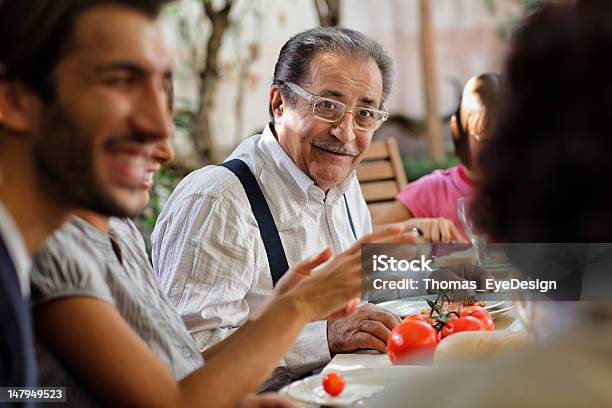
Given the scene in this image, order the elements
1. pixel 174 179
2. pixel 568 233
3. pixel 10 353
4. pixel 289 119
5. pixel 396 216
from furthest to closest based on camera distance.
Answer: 1. pixel 174 179
2. pixel 396 216
3. pixel 289 119
4. pixel 10 353
5. pixel 568 233

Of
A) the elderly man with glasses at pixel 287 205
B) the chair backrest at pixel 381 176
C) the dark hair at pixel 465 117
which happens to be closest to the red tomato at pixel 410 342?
the elderly man with glasses at pixel 287 205

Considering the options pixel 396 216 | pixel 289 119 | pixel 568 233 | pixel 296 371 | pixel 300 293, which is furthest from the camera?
pixel 396 216

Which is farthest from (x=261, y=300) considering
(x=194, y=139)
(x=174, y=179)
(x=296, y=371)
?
(x=194, y=139)

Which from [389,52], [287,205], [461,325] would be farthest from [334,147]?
[389,52]

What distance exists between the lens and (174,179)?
5.39 meters

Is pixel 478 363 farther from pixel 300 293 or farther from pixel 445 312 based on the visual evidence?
pixel 445 312

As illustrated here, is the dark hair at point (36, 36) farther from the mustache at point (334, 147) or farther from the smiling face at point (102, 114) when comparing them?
the mustache at point (334, 147)

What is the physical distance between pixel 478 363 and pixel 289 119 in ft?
6.37

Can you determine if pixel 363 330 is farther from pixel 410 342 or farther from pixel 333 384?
pixel 333 384

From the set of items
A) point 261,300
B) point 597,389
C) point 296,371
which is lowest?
point 296,371

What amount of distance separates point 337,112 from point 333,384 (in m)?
1.11

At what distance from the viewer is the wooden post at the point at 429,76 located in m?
6.52

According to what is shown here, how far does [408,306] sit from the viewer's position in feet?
8.84

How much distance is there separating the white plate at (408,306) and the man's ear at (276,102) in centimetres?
66
